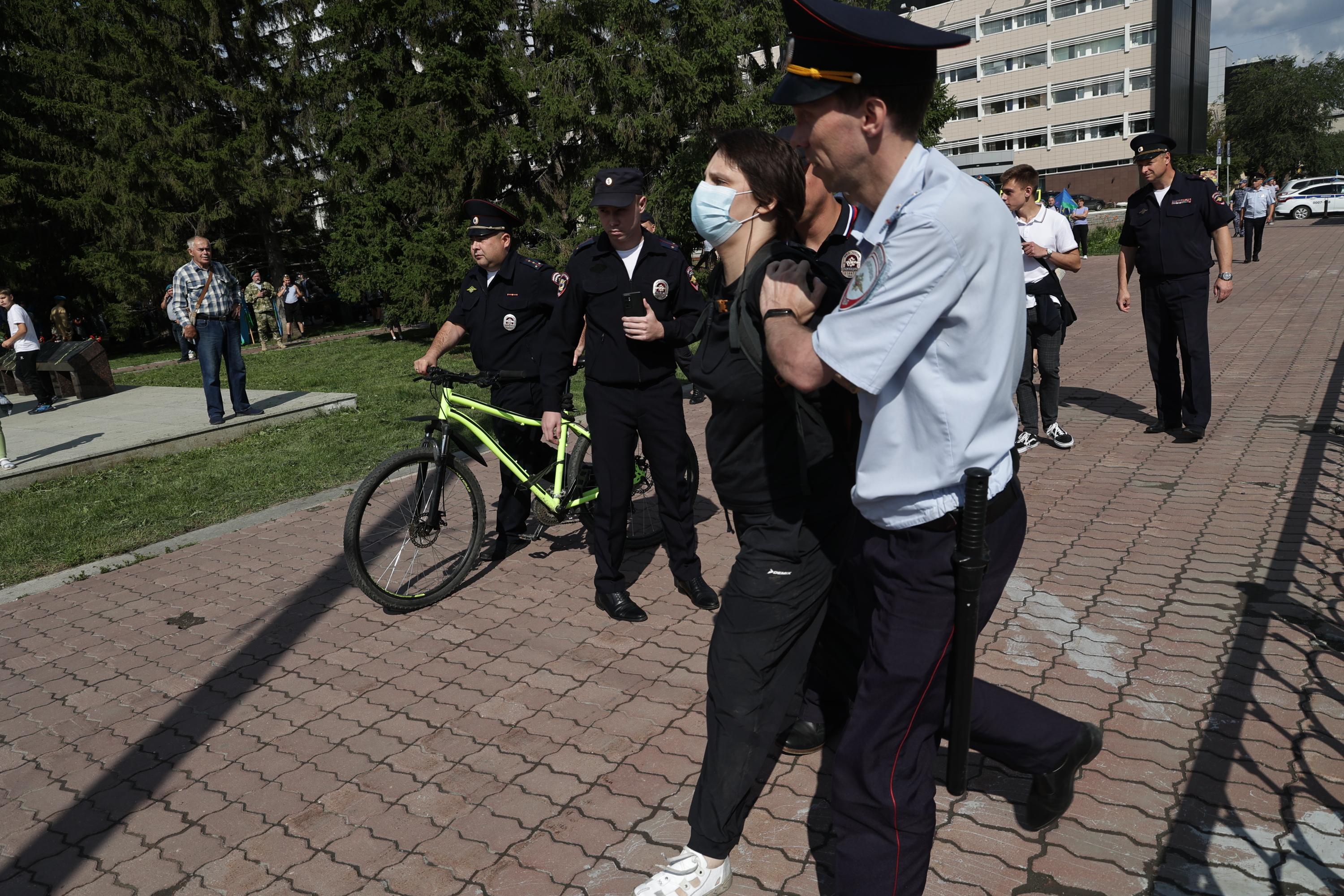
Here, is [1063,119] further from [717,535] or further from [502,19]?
[717,535]

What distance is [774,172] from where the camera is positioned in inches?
107

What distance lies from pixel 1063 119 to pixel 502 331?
262 ft

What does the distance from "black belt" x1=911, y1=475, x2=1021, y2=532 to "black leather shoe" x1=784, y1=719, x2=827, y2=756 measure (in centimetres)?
148

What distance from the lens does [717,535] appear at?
19.6 feet

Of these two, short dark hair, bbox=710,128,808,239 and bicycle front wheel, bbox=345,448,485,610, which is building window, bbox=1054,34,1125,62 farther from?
short dark hair, bbox=710,128,808,239

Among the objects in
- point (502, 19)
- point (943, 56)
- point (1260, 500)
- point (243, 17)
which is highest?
point (943, 56)

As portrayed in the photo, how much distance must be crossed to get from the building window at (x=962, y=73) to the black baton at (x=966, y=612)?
84.7 metres

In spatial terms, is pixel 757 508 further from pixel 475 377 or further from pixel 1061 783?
pixel 475 377

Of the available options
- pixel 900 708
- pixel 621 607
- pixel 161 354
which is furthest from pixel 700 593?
pixel 161 354

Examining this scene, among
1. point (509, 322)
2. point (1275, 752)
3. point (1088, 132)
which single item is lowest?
point (1275, 752)

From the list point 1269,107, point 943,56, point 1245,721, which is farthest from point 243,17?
point 1269,107

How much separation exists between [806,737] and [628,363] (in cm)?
193

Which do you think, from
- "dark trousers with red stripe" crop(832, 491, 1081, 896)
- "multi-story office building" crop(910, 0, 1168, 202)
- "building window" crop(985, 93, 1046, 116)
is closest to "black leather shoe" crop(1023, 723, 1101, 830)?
"dark trousers with red stripe" crop(832, 491, 1081, 896)

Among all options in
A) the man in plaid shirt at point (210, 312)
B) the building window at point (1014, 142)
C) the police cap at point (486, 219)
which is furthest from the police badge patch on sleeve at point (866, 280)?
the building window at point (1014, 142)
